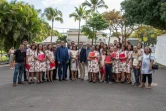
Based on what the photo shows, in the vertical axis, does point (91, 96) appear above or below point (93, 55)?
below

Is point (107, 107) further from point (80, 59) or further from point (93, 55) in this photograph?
point (80, 59)

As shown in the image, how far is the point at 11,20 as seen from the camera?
25328 mm

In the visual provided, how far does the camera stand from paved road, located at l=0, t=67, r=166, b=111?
6691 millimetres

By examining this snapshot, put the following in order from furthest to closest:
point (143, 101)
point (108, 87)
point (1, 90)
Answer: point (108, 87) → point (1, 90) → point (143, 101)

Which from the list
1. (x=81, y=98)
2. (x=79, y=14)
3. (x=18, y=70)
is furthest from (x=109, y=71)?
(x=79, y=14)

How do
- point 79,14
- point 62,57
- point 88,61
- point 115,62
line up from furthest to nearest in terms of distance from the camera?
point 79,14 → point 62,57 → point 88,61 → point 115,62

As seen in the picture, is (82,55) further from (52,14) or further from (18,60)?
(52,14)

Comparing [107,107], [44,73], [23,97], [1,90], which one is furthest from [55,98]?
[44,73]

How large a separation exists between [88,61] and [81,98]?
12.4 ft

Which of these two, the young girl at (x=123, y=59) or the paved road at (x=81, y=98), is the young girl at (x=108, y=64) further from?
the paved road at (x=81, y=98)

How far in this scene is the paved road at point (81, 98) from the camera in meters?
6.69

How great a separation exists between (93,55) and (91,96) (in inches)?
131

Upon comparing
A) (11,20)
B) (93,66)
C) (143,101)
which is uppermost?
(11,20)

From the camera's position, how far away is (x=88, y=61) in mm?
11352
